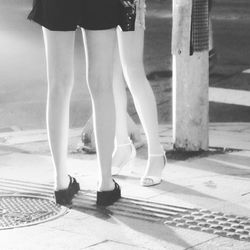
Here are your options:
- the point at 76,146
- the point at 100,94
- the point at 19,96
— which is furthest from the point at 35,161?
the point at 19,96

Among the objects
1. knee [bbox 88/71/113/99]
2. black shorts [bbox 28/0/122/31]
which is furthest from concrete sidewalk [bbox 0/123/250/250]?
black shorts [bbox 28/0/122/31]

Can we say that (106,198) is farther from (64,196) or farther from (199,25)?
(199,25)

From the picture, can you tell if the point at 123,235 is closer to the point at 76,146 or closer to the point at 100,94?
the point at 100,94

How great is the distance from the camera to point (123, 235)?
13.2 feet

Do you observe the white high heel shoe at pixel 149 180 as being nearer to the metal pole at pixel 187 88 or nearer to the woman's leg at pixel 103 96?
the woman's leg at pixel 103 96

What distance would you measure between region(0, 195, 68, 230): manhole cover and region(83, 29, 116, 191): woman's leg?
0.34 m

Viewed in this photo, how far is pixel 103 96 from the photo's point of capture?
467 centimetres

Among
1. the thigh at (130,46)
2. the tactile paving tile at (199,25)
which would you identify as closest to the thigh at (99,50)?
the thigh at (130,46)

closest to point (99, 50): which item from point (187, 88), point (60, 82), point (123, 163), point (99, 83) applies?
point (99, 83)

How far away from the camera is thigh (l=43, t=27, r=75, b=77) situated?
4.56m

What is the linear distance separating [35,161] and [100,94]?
1670 mm

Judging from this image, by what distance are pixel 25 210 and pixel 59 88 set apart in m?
0.77

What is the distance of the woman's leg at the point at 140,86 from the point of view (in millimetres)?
5066

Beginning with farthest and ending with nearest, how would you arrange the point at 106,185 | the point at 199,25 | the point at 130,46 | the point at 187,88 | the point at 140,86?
the point at 187,88
the point at 199,25
the point at 140,86
the point at 130,46
the point at 106,185
